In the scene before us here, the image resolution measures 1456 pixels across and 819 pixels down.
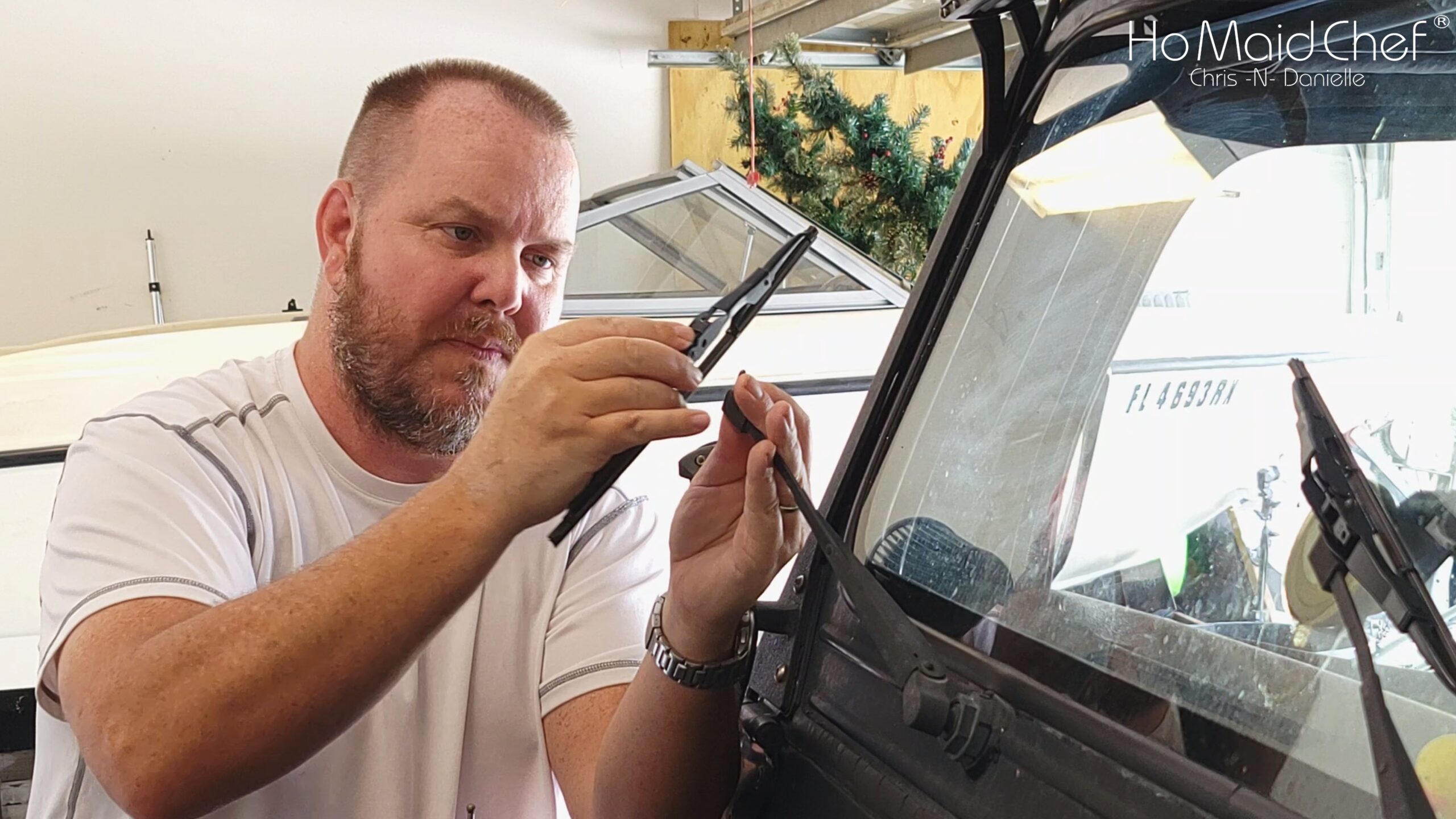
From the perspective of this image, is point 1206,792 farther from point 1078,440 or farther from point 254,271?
point 254,271

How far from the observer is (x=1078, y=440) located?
842 millimetres

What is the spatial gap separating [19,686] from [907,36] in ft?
13.8

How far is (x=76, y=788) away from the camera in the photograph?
1.09m

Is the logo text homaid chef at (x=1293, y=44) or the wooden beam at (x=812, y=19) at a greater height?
the wooden beam at (x=812, y=19)

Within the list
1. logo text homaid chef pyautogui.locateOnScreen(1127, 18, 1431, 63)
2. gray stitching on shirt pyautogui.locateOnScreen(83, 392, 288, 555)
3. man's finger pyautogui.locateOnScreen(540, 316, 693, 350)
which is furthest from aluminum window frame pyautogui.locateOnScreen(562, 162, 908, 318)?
logo text homaid chef pyautogui.locateOnScreen(1127, 18, 1431, 63)

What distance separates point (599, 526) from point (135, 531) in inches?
20.4

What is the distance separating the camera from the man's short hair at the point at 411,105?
1294mm

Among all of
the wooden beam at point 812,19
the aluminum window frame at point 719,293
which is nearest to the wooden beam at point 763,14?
the wooden beam at point 812,19

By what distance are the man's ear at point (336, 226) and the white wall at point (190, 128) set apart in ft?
12.4

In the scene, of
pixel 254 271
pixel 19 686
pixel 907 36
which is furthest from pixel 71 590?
pixel 907 36

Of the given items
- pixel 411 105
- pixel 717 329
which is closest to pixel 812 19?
pixel 411 105

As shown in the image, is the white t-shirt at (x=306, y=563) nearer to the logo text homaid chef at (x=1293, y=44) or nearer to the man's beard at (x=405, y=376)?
the man's beard at (x=405, y=376)

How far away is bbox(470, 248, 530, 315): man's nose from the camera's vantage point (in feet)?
3.88

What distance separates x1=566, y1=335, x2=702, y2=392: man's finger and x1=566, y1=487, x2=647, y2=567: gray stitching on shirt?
536 millimetres
